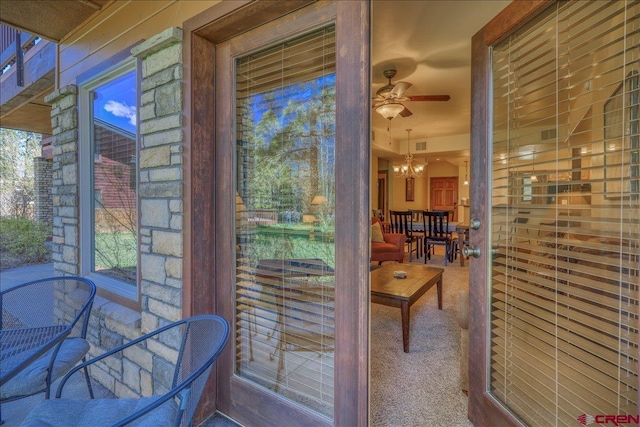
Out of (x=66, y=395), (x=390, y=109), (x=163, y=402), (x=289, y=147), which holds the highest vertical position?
(x=390, y=109)

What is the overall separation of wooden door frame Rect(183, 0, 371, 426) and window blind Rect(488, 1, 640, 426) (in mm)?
748

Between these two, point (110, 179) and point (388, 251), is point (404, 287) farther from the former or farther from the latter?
point (110, 179)

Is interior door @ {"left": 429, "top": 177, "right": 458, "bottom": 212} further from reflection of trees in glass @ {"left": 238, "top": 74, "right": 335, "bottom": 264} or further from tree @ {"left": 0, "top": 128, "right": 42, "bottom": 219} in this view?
tree @ {"left": 0, "top": 128, "right": 42, "bottom": 219}

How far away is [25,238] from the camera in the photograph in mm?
5891

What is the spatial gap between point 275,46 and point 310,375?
1646 mm

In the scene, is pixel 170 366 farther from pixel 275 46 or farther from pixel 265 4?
pixel 265 4

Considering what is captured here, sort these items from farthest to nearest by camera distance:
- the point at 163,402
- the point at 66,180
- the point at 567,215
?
the point at 66,180
the point at 567,215
the point at 163,402

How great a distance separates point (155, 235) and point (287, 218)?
84 cm

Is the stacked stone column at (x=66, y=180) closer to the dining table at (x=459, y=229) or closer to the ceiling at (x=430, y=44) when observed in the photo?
the ceiling at (x=430, y=44)

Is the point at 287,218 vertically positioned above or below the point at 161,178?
below

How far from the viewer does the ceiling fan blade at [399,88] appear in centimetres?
332

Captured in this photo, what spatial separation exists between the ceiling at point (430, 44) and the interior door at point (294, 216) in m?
0.55

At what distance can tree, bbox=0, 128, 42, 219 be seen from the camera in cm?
541

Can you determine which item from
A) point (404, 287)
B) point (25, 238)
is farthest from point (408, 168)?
point (25, 238)
